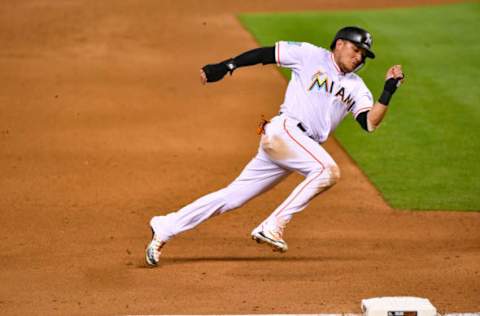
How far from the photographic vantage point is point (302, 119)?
926 cm

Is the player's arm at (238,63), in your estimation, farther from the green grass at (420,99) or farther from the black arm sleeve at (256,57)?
the green grass at (420,99)

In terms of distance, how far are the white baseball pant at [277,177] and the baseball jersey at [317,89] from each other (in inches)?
5.0

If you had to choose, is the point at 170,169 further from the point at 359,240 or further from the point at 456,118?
the point at 456,118

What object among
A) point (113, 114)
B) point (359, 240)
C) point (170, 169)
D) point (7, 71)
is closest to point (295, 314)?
point (359, 240)

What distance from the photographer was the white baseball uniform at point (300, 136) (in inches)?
360

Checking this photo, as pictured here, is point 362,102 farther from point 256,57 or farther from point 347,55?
point 256,57

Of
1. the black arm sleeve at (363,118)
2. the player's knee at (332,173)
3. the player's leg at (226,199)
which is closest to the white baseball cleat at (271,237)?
the player's leg at (226,199)

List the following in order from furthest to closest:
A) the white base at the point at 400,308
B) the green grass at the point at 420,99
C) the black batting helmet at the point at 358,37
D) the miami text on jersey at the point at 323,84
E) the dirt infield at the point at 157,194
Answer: the green grass at the point at 420,99 < the miami text on jersey at the point at 323,84 < the black batting helmet at the point at 358,37 < the dirt infield at the point at 157,194 < the white base at the point at 400,308

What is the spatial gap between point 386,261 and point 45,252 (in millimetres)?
2858

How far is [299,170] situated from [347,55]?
38.4 inches

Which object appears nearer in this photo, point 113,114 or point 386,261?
point 386,261

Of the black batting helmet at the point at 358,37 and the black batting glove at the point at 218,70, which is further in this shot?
the black batting glove at the point at 218,70

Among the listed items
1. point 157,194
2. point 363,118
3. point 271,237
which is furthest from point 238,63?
point 157,194

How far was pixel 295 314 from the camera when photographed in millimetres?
7969
